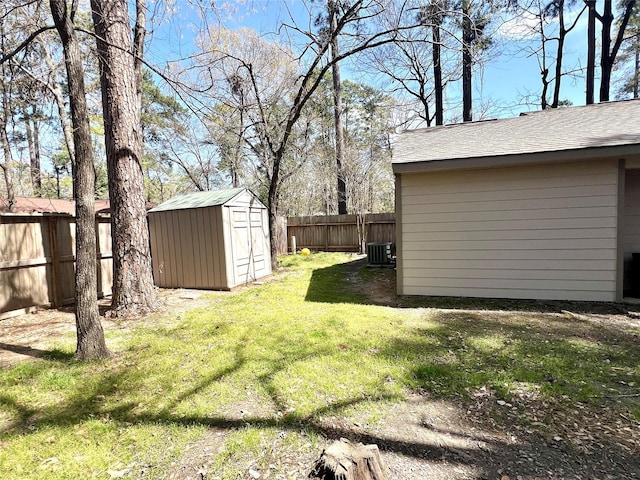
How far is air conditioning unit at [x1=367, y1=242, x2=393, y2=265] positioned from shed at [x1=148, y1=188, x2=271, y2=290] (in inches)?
142

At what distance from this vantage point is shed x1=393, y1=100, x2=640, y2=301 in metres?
4.75

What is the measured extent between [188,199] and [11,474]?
6435 mm

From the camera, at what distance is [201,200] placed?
7.30 m

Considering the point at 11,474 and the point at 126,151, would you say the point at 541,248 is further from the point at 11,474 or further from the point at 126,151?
the point at 126,151

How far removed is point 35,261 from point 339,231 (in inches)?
415

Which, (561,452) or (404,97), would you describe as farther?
(404,97)

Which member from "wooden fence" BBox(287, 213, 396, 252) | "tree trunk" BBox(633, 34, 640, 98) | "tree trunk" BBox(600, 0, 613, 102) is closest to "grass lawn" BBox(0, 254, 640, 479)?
"wooden fence" BBox(287, 213, 396, 252)

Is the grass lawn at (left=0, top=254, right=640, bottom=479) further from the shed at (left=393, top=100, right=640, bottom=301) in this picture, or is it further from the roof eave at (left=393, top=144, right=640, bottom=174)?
the roof eave at (left=393, top=144, right=640, bottom=174)

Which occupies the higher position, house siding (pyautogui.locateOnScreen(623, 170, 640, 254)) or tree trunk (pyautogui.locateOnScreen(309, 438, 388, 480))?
house siding (pyautogui.locateOnScreen(623, 170, 640, 254))

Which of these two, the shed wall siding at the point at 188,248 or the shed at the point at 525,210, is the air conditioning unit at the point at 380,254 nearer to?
the shed at the point at 525,210

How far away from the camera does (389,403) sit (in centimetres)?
242

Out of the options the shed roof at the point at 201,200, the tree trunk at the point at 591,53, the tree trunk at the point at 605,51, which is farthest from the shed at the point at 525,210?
the tree trunk at the point at 591,53

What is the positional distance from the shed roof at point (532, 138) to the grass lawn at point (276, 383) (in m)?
2.42

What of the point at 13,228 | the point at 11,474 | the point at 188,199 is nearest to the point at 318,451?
the point at 11,474
